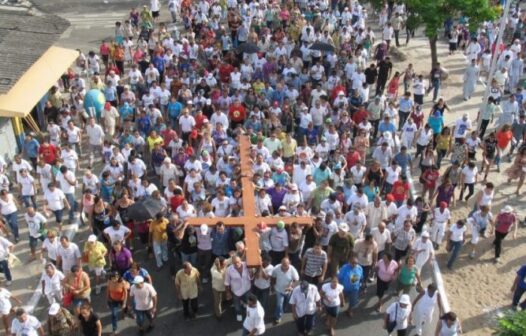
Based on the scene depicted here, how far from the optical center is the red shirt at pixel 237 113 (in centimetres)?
1773

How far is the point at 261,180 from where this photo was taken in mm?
14398

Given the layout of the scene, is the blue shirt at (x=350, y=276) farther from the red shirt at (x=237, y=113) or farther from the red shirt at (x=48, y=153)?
the red shirt at (x=48, y=153)

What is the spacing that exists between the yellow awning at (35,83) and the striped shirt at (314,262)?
9415mm

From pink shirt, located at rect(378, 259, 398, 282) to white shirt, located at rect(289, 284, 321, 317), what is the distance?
Result: 1538mm

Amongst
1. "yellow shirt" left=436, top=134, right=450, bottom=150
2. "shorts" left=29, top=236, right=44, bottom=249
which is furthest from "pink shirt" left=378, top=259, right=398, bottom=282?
"shorts" left=29, top=236, right=44, bottom=249

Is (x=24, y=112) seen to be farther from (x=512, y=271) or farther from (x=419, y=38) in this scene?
(x=419, y=38)

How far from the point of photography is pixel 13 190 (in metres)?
16.4

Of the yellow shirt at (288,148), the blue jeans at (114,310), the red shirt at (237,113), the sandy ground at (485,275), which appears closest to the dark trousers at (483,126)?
the sandy ground at (485,275)

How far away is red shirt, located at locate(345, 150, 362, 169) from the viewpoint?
15.5 meters

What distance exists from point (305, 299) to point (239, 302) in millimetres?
1504

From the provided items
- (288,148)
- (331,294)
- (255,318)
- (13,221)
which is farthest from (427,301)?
(13,221)

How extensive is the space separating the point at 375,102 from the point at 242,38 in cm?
777

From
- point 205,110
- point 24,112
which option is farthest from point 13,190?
point 205,110

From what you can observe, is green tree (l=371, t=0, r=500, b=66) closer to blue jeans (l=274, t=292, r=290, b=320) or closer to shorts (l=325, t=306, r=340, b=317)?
blue jeans (l=274, t=292, r=290, b=320)
